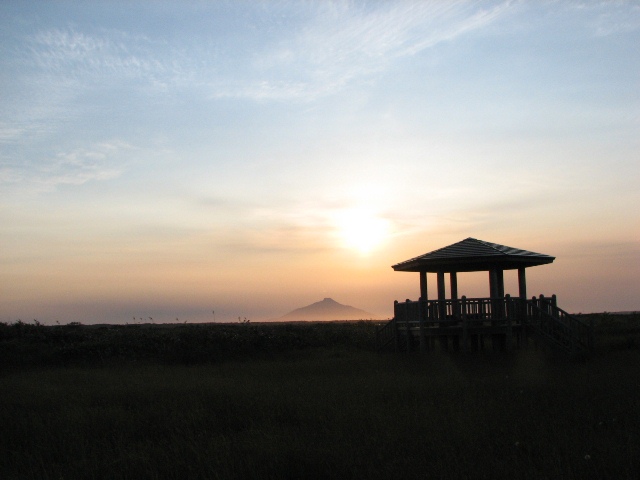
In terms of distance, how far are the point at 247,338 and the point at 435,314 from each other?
9525 millimetres

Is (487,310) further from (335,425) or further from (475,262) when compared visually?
(335,425)

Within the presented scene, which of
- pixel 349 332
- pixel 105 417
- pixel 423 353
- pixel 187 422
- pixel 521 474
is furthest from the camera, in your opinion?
pixel 349 332

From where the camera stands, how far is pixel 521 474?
787 centimetres

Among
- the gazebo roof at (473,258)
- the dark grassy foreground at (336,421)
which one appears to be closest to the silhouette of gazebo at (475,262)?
the gazebo roof at (473,258)

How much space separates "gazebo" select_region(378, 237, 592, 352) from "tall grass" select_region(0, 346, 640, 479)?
364cm

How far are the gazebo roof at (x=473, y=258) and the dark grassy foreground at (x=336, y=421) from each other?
3680mm

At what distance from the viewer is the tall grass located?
8.62 meters

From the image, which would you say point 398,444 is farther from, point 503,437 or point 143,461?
point 143,461

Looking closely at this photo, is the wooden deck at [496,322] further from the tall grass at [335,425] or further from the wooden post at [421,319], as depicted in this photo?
the tall grass at [335,425]

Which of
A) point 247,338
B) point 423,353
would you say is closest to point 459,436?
point 423,353

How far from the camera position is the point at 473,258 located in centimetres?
2288

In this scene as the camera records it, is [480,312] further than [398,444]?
Yes

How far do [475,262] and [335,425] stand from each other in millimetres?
13560

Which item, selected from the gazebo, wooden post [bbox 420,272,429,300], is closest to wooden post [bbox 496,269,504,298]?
the gazebo
